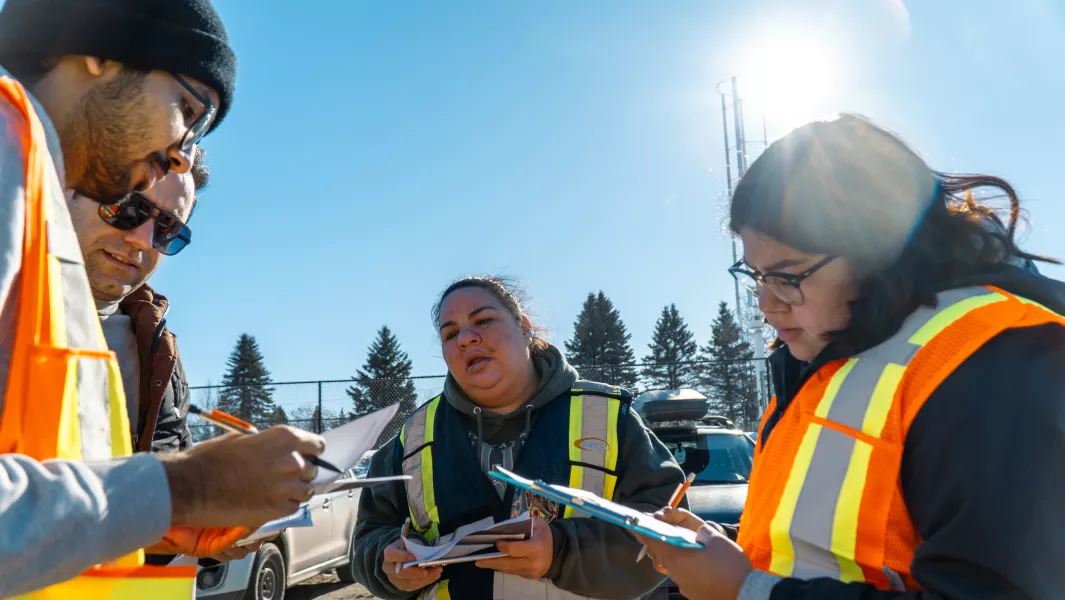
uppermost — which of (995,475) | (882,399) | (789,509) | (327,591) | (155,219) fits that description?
(155,219)

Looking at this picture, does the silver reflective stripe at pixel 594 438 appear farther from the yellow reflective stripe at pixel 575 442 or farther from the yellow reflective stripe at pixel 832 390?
the yellow reflective stripe at pixel 832 390

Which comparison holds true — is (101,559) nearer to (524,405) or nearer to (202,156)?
(524,405)

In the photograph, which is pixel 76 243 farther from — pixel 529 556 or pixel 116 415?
pixel 529 556

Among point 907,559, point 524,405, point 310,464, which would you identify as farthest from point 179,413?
point 907,559

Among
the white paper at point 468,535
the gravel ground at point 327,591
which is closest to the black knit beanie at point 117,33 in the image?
the white paper at point 468,535

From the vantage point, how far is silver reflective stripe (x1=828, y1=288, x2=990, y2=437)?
5.09 ft

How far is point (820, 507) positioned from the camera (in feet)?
5.11

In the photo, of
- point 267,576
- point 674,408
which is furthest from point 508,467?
point 267,576

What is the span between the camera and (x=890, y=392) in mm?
1512

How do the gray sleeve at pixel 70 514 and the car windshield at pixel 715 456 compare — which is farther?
the car windshield at pixel 715 456

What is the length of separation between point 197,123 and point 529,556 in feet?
5.21

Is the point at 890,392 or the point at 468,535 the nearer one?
the point at 890,392

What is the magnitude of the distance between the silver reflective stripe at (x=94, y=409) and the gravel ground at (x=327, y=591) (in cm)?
746

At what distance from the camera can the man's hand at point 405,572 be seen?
2.48 metres
